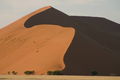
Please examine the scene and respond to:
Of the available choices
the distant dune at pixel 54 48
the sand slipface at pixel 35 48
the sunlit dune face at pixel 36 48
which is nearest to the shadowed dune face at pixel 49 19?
the distant dune at pixel 54 48

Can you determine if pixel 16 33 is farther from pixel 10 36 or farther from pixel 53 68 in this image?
pixel 53 68

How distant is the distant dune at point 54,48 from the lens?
2317 inches

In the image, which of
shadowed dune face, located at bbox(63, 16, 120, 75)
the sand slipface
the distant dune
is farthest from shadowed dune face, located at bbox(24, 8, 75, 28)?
shadowed dune face, located at bbox(63, 16, 120, 75)

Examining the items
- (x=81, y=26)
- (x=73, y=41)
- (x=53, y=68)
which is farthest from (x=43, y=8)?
(x=53, y=68)

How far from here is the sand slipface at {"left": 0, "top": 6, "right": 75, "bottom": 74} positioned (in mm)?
59344

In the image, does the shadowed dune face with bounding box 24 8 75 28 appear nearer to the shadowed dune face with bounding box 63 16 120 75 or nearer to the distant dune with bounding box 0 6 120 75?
the distant dune with bounding box 0 6 120 75

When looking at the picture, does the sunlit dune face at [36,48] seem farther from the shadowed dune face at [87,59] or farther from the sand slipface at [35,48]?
the shadowed dune face at [87,59]

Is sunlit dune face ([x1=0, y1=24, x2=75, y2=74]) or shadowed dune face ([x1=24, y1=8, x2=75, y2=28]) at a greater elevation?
sunlit dune face ([x1=0, y1=24, x2=75, y2=74])

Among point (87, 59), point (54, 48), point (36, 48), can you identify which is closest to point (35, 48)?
point (36, 48)

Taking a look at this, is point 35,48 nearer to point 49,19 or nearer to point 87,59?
point 87,59

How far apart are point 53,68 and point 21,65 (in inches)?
301

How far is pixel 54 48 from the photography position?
64.0m

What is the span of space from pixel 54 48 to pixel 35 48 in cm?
594

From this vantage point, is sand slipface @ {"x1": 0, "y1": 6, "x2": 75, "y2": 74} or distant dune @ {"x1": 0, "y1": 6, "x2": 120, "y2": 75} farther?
sand slipface @ {"x1": 0, "y1": 6, "x2": 75, "y2": 74}
